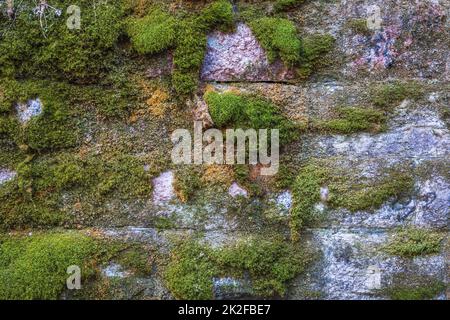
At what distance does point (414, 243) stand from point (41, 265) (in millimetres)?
2037

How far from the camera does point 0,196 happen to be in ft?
9.36

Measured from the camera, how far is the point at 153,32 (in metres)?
2.81

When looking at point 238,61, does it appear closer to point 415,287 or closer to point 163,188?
point 163,188

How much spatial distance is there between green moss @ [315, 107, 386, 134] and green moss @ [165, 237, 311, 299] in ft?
2.41

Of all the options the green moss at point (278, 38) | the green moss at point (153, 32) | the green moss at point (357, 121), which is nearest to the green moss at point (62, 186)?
the green moss at point (153, 32)

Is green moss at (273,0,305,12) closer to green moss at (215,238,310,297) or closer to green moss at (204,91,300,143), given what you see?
green moss at (204,91,300,143)

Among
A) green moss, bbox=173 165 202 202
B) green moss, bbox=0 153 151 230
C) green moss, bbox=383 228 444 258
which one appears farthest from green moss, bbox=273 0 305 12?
green moss, bbox=383 228 444 258

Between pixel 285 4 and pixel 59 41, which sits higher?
pixel 285 4

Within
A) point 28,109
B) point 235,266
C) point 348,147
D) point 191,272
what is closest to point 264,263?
point 235,266

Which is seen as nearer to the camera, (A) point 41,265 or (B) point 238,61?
(A) point 41,265

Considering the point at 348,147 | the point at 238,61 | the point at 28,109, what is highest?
the point at 238,61

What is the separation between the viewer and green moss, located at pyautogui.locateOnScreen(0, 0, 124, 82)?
2.83m
